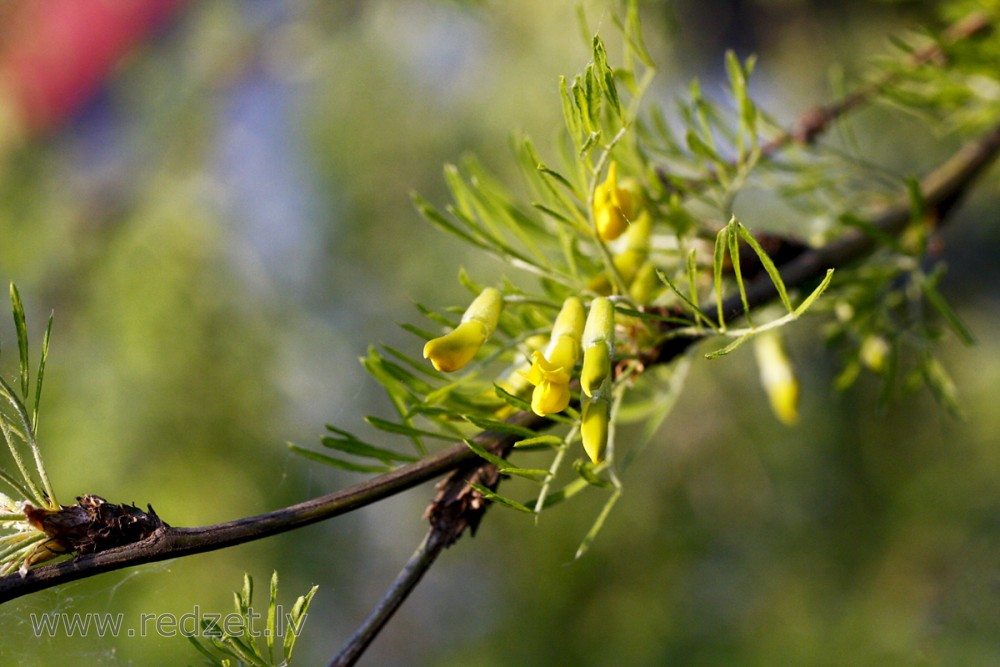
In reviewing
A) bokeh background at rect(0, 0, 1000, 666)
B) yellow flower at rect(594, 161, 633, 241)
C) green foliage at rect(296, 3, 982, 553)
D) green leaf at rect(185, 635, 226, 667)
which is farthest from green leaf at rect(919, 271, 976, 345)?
bokeh background at rect(0, 0, 1000, 666)

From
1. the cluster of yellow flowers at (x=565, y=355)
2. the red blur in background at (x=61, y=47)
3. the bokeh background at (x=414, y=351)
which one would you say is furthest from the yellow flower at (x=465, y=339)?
the red blur in background at (x=61, y=47)

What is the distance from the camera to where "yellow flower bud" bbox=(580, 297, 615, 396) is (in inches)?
6.1

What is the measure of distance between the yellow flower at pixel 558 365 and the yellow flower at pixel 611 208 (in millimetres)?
21

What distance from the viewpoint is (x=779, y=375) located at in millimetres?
276

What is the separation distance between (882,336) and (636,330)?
0.51 ft

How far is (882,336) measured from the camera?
299 millimetres

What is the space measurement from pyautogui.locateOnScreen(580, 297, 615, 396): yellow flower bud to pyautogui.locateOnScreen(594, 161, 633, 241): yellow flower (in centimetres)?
3

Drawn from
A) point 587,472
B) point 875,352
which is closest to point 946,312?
point 875,352

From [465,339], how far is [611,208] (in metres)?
0.05

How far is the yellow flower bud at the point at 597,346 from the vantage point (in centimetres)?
15

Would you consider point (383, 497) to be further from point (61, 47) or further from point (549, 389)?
point (61, 47)

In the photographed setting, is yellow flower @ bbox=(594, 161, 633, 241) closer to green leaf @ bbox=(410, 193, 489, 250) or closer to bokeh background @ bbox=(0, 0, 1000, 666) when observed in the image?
green leaf @ bbox=(410, 193, 489, 250)

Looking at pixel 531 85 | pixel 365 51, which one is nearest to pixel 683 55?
pixel 531 85

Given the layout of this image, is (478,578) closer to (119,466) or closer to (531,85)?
(119,466)
